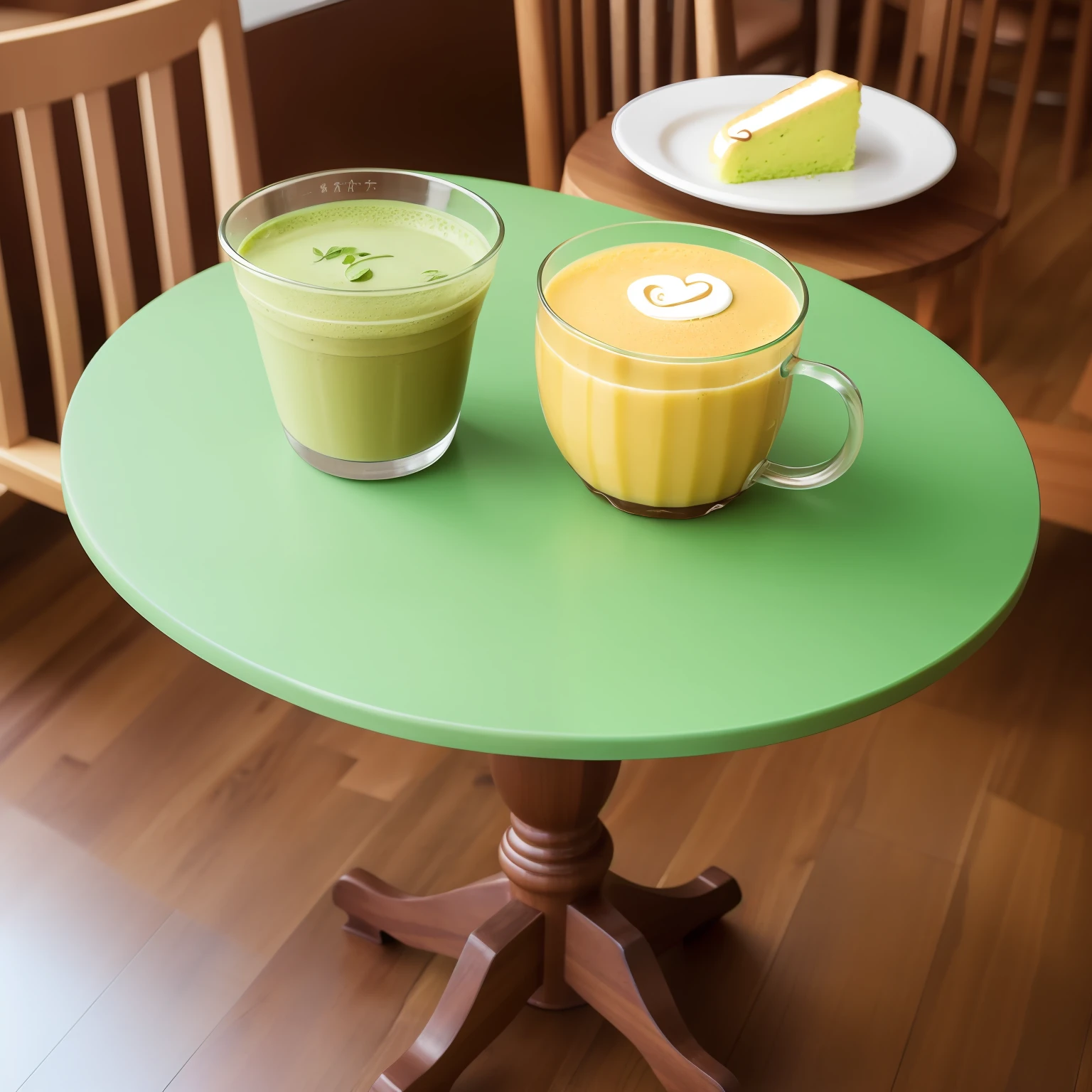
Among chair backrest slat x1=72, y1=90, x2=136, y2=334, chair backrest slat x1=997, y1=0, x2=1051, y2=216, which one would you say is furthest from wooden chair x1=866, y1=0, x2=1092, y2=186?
chair backrest slat x1=72, y1=90, x2=136, y2=334

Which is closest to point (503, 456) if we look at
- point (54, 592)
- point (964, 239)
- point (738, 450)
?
point (738, 450)

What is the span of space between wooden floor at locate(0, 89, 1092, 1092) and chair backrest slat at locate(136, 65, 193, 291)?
60 cm

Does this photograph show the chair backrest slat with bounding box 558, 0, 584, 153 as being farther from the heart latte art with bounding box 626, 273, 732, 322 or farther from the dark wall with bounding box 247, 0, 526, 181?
the heart latte art with bounding box 626, 273, 732, 322

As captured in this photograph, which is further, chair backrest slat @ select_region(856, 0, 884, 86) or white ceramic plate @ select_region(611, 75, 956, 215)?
chair backrest slat @ select_region(856, 0, 884, 86)

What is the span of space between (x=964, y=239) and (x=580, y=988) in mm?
955

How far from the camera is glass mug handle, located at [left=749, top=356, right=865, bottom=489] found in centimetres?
73

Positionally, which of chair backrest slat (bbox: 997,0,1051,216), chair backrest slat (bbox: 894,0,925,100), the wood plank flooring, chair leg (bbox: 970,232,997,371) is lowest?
the wood plank flooring

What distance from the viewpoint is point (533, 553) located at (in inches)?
29.0

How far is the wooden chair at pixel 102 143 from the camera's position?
1183 mm

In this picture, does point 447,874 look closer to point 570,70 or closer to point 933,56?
point 570,70

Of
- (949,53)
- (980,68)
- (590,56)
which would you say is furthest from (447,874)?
(980,68)

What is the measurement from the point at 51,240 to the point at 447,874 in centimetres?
88

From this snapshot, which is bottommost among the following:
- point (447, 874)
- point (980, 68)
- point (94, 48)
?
point (447, 874)

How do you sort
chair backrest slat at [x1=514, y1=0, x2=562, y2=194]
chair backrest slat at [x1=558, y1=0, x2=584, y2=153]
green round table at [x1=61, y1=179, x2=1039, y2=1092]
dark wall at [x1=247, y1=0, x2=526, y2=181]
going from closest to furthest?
1. green round table at [x1=61, y1=179, x2=1039, y2=1092]
2. chair backrest slat at [x1=514, y1=0, x2=562, y2=194]
3. chair backrest slat at [x1=558, y1=0, x2=584, y2=153]
4. dark wall at [x1=247, y1=0, x2=526, y2=181]
